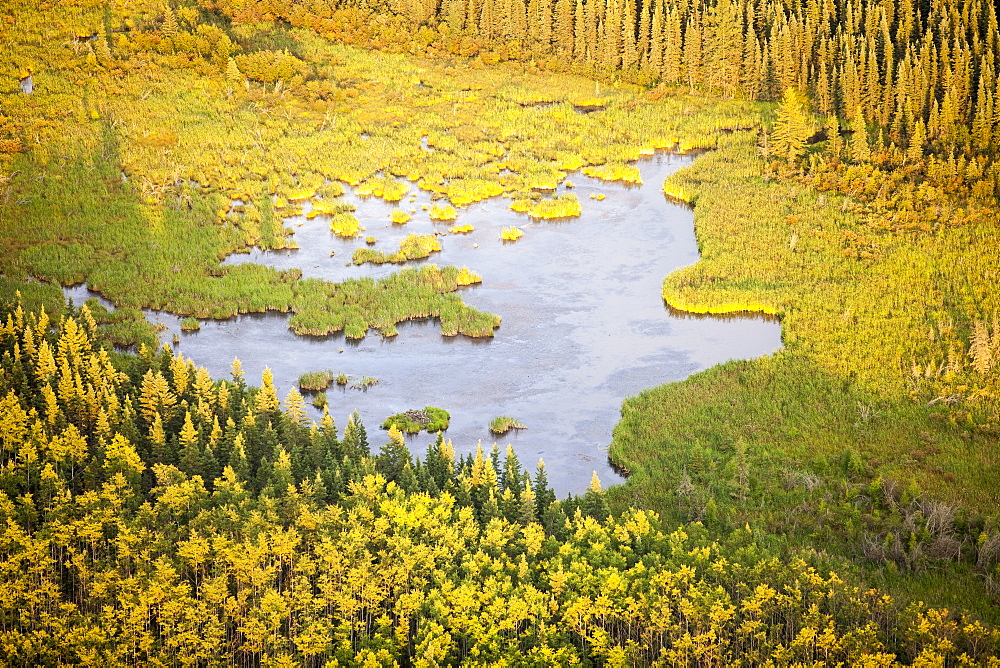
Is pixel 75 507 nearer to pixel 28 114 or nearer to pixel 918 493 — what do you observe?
pixel 918 493

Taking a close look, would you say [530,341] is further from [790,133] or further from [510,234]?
[790,133]

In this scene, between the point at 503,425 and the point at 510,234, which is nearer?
the point at 503,425

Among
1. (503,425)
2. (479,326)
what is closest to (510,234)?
(479,326)

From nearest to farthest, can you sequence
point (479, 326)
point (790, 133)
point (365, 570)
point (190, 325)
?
1. point (365, 570)
2. point (479, 326)
3. point (190, 325)
4. point (790, 133)

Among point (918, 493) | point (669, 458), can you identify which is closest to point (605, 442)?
point (669, 458)

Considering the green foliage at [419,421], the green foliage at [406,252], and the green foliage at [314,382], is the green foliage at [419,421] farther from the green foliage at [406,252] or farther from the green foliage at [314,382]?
the green foliage at [406,252]

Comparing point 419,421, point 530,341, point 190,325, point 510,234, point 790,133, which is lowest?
point 419,421

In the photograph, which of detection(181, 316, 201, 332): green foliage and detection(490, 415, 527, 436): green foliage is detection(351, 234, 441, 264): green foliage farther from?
detection(490, 415, 527, 436): green foliage
